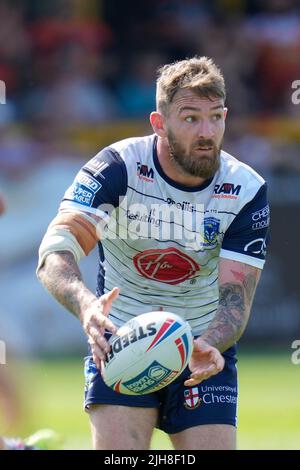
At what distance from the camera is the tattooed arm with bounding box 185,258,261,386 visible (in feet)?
19.2

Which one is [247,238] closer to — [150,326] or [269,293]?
[150,326]

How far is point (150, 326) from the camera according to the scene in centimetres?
576

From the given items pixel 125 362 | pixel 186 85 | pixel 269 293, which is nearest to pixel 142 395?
pixel 125 362

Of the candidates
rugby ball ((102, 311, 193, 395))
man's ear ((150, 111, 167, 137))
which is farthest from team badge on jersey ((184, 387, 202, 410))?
man's ear ((150, 111, 167, 137))

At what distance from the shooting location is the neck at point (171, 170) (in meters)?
6.59

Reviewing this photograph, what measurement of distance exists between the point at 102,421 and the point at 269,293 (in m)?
8.09

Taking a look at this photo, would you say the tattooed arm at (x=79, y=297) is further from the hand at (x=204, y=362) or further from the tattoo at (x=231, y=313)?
the tattoo at (x=231, y=313)

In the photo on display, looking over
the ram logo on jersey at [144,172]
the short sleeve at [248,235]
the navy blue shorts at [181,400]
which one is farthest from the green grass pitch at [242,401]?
the ram logo on jersey at [144,172]

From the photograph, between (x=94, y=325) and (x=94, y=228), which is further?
(x=94, y=228)

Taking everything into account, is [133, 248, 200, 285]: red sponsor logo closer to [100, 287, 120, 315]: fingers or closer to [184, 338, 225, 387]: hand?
[184, 338, 225, 387]: hand

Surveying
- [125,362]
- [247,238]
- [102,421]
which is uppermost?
[247,238]

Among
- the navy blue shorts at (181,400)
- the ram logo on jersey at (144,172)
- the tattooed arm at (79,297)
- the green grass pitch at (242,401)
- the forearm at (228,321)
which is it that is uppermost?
the ram logo on jersey at (144,172)

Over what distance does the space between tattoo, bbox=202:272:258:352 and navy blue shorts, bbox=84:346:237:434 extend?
0.37 metres
